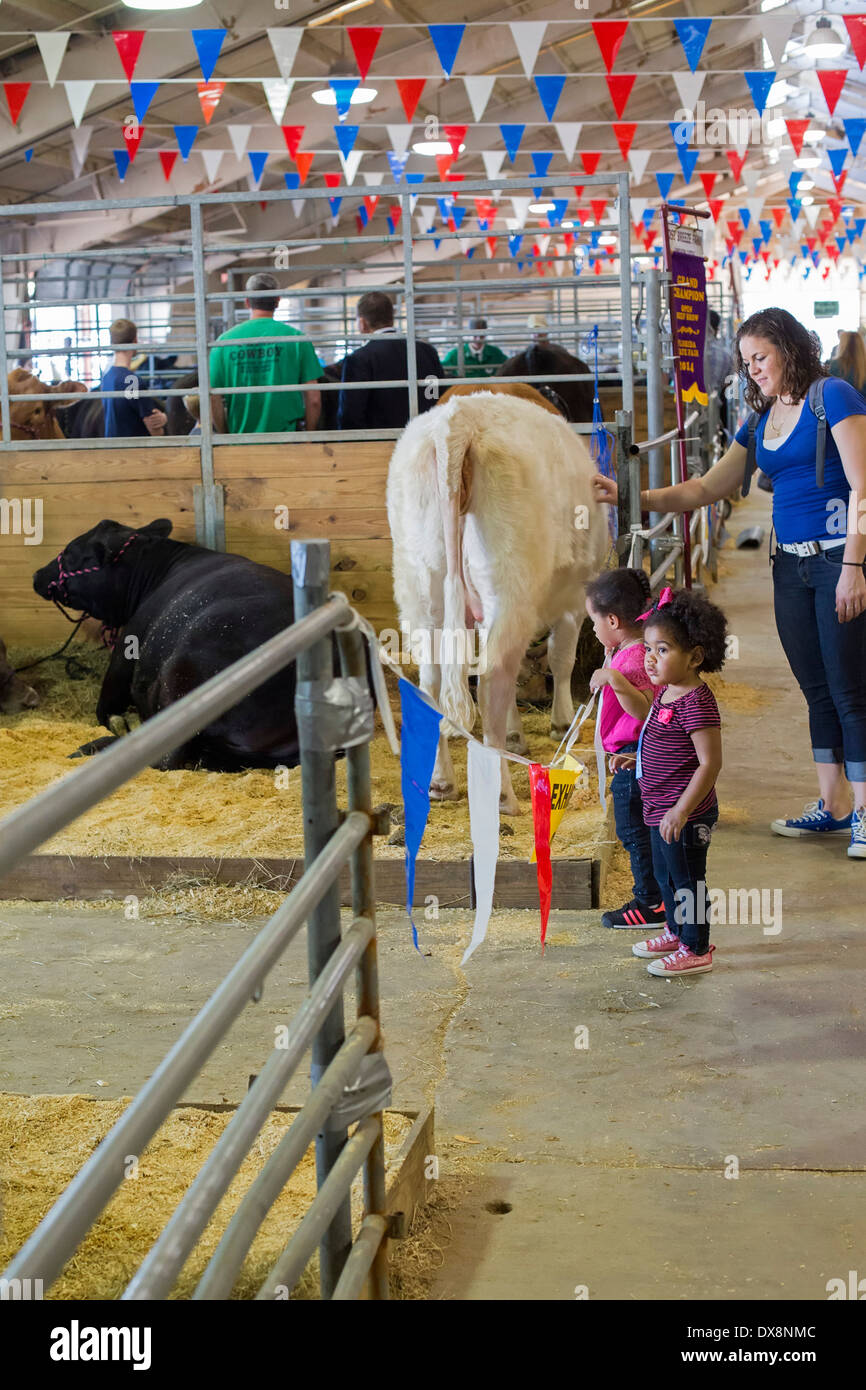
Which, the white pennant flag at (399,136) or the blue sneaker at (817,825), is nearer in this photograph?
the blue sneaker at (817,825)

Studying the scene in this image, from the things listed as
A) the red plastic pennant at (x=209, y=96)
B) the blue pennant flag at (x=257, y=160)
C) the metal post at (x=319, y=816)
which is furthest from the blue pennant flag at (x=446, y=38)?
the metal post at (x=319, y=816)

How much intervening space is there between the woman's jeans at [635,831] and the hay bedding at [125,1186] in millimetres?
1432

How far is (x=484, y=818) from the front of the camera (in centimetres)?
288

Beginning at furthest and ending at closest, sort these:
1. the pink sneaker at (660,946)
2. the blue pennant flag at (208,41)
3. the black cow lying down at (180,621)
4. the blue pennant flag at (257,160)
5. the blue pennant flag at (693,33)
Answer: the blue pennant flag at (257,160), the blue pennant flag at (693,33), the blue pennant flag at (208,41), the black cow lying down at (180,621), the pink sneaker at (660,946)

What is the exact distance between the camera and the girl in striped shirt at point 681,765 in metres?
3.37

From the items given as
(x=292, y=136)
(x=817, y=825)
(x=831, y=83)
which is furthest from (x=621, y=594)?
(x=292, y=136)

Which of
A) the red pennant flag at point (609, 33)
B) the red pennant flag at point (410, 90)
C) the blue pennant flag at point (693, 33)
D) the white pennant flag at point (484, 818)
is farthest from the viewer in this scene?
the red pennant flag at point (410, 90)

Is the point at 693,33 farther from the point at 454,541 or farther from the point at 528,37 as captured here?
the point at 454,541

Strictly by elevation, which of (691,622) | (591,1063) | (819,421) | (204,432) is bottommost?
(591,1063)

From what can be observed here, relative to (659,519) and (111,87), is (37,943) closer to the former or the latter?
(659,519)

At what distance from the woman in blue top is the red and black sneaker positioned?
90cm

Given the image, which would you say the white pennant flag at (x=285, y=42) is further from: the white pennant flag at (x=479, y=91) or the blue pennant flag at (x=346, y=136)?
the blue pennant flag at (x=346, y=136)

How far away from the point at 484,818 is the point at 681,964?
0.90 m
